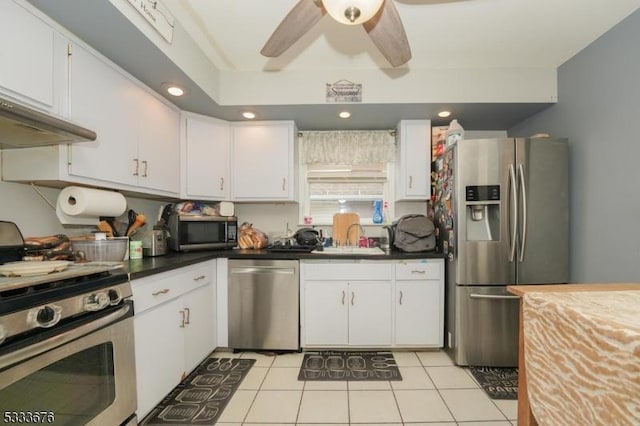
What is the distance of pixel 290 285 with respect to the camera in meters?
2.34

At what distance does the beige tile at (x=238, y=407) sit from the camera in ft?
5.34

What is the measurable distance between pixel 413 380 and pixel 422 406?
27cm

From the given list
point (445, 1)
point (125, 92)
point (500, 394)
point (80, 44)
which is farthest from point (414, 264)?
point (80, 44)

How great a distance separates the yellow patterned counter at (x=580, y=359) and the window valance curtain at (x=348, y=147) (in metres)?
2.10

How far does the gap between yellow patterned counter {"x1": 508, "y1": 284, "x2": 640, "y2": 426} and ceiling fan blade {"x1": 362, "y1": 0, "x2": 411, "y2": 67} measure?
1315 millimetres

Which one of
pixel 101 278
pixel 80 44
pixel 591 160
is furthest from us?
pixel 591 160

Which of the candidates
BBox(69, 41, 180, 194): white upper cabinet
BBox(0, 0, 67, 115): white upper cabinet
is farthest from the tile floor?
BBox(0, 0, 67, 115): white upper cabinet

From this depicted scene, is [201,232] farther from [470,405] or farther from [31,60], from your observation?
[470,405]

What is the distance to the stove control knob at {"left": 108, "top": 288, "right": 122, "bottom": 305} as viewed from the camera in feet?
4.14

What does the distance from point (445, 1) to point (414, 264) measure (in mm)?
1814

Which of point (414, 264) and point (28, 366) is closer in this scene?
point (28, 366)

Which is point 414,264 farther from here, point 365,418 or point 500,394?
point 365,418

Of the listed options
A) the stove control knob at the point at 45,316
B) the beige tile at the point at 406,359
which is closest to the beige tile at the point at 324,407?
the beige tile at the point at 406,359

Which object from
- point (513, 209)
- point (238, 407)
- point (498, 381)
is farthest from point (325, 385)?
point (513, 209)
